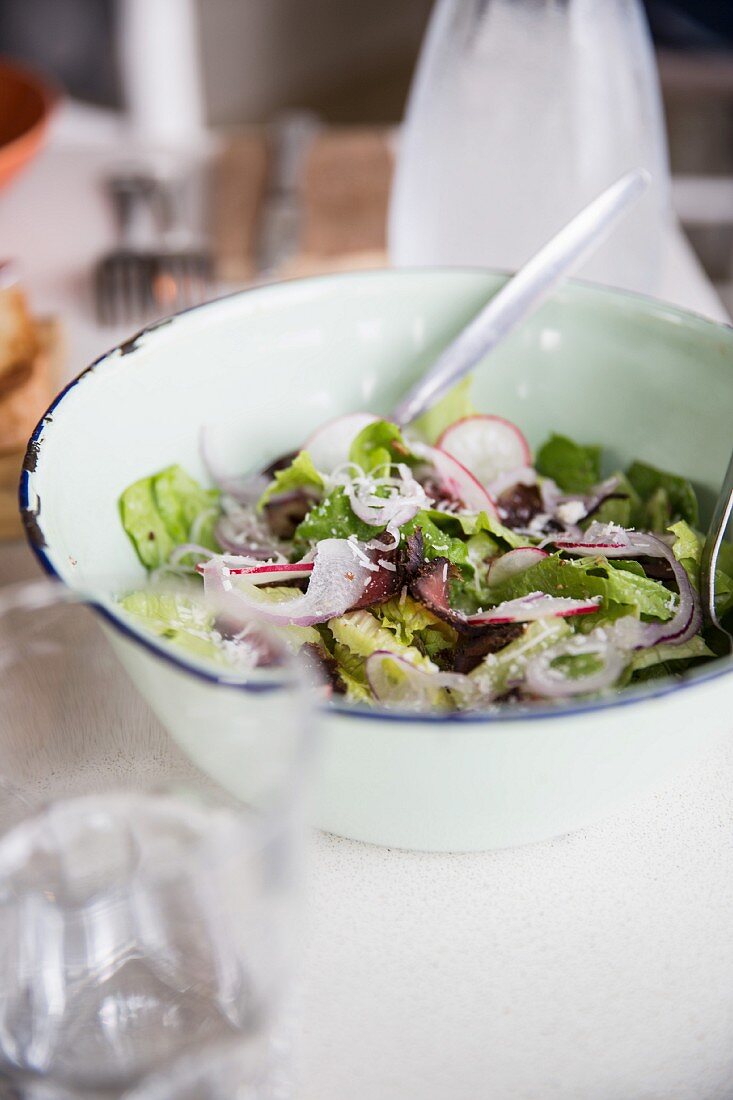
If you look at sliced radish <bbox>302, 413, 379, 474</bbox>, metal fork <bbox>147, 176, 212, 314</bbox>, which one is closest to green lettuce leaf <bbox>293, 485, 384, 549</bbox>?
sliced radish <bbox>302, 413, 379, 474</bbox>

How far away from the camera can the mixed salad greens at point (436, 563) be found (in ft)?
2.17

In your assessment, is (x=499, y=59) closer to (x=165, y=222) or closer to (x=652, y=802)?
(x=165, y=222)

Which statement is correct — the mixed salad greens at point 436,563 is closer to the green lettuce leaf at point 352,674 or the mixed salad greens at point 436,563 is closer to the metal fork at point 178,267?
the green lettuce leaf at point 352,674

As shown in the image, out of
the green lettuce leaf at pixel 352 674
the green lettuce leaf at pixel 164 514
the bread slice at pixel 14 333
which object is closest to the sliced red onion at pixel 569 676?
the green lettuce leaf at pixel 352 674

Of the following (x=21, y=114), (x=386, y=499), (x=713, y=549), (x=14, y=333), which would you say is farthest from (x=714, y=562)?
(x=21, y=114)

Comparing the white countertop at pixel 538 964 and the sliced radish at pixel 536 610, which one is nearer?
the white countertop at pixel 538 964

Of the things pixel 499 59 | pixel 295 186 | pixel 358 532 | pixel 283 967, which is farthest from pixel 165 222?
pixel 283 967

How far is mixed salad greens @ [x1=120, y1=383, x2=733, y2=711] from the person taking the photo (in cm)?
66

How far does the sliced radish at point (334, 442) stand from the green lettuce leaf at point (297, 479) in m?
0.04

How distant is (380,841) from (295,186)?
1.06 metres

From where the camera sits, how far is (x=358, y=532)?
0.79m

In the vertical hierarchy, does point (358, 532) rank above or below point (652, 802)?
above

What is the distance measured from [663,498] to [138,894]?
545 mm

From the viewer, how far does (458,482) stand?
2.85 ft
